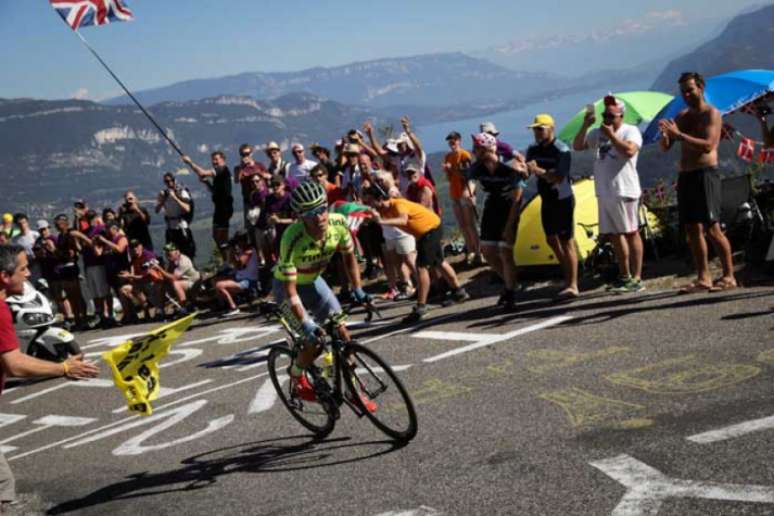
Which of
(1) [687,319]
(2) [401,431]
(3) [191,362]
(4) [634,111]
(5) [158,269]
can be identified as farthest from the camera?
(5) [158,269]

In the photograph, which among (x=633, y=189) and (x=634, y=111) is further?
(x=634, y=111)

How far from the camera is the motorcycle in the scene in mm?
12172

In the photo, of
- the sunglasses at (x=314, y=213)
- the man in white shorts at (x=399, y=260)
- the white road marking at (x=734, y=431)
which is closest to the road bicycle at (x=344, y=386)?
the sunglasses at (x=314, y=213)

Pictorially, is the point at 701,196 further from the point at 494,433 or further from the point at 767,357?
the point at 494,433

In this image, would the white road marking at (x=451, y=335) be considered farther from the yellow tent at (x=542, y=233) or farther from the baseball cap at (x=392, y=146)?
the baseball cap at (x=392, y=146)

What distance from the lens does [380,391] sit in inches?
246

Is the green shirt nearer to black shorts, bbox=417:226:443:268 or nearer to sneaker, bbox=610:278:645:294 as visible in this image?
black shorts, bbox=417:226:443:268

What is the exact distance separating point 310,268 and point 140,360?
1599 mm

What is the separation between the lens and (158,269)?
15789 millimetres

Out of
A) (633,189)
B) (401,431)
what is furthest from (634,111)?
(401,431)

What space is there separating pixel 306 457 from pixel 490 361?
98.2 inches

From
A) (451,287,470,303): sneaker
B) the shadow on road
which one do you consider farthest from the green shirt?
(451,287,470,303): sneaker

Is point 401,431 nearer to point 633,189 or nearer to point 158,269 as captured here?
point 633,189

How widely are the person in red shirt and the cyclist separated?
1.79 metres
